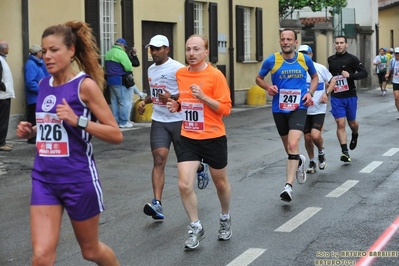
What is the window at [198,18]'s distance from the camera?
982 inches

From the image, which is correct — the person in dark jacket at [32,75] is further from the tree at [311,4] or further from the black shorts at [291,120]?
the tree at [311,4]

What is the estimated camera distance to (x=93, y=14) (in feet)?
63.5

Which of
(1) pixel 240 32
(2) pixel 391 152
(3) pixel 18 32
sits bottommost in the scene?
(2) pixel 391 152

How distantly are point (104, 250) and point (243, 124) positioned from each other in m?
15.0

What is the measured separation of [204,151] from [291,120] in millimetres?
2594

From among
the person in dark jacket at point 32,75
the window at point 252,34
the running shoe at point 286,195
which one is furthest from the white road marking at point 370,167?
the window at point 252,34

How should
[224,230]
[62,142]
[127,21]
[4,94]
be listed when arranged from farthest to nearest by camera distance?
[127,21] → [4,94] → [224,230] → [62,142]

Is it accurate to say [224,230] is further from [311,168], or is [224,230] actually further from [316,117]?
[316,117]

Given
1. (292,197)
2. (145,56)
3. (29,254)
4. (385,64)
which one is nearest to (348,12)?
(385,64)

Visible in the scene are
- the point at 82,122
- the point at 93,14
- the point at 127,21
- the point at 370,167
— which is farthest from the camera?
the point at 127,21

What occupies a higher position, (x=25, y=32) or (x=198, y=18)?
(x=198, y=18)

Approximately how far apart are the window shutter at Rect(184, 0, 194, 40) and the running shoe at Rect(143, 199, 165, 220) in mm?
15429

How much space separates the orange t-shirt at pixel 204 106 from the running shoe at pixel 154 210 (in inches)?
51.2

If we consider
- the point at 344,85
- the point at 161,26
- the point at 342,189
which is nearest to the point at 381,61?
the point at 161,26
